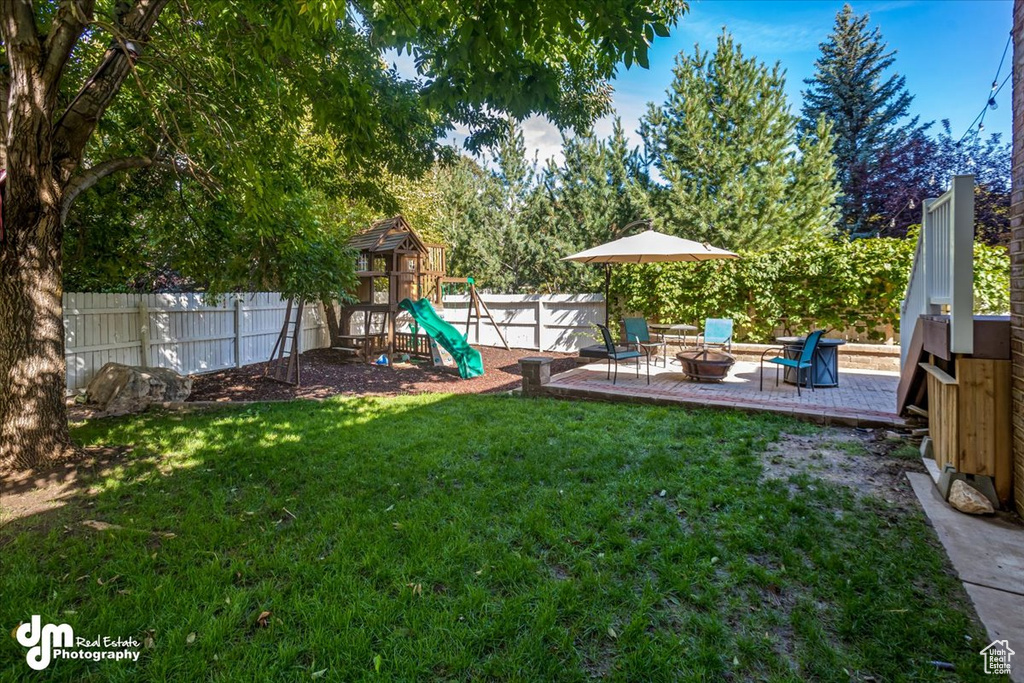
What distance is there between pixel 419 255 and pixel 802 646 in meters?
11.6

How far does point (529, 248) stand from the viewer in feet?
53.7

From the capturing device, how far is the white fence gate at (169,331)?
7004mm

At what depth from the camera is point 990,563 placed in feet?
8.54

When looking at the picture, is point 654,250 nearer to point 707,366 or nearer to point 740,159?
point 707,366

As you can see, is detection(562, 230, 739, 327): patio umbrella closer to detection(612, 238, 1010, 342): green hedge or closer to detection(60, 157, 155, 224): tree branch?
detection(612, 238, 1010, 342): green hedge

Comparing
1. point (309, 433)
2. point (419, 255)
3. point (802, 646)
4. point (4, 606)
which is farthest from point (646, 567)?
point (419, 255)

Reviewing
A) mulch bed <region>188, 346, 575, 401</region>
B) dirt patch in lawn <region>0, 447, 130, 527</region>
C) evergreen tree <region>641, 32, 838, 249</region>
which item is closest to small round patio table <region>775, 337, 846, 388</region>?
mulch bed <region>188, 346, 575, 401</region>

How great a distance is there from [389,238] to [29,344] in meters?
8.04

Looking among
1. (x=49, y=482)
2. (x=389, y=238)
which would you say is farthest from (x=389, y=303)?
(x=49, y=482)

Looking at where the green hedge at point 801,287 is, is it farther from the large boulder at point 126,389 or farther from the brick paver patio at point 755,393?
the large boulder at point 126,389

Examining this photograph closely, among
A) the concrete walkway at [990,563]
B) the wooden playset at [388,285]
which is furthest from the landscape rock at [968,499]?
the wooden playset at [388,285]

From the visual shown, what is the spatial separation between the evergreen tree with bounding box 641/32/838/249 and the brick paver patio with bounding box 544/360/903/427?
213 inches

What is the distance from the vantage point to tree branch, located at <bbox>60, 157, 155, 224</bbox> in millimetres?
4723

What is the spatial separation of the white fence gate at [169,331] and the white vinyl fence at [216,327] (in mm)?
13
